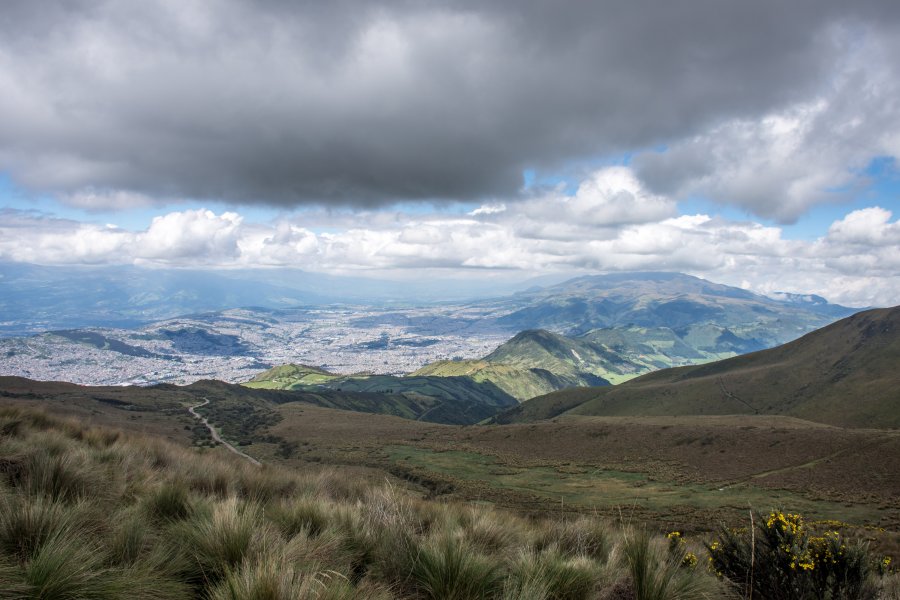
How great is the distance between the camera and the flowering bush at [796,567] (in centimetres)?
527

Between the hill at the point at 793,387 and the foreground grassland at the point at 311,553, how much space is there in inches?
3947

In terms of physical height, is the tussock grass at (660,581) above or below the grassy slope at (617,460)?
above

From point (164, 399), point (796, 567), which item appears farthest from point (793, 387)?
point (164, 399)

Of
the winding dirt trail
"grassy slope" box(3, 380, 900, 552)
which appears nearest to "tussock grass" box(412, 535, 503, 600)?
"grassy slope" box(3, 380, 900, 552)

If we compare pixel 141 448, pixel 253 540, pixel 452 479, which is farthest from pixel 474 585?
pixel 452 479

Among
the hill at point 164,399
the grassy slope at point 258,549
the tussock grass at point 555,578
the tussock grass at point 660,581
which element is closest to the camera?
the grassy slope at point 258,549

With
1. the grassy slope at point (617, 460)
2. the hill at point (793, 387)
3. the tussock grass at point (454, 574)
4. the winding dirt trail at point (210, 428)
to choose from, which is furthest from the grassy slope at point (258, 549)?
the hill at point (793, 387)

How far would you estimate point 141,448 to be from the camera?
38.9 feet

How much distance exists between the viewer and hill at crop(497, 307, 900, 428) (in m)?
93.2

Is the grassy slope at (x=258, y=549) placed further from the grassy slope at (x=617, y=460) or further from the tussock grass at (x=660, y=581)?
the grassy slope at (x=617, y=460)

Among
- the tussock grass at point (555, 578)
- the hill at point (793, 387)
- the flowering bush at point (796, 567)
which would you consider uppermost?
the tussock grass at point (555, 578)

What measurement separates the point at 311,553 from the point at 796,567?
550cm

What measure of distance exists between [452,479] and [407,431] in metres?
32.4

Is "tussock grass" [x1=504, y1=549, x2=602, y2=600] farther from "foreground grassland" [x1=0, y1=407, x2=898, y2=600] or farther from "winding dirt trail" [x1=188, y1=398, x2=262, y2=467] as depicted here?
"winding dirt trail" [x1=188, y1=398, x2=262, y2=467]
